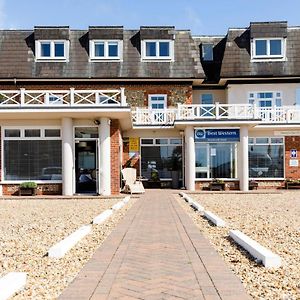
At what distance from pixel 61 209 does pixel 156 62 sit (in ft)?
50.0

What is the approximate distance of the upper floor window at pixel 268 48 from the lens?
2753 cm

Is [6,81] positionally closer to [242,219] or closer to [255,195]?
[255,195]

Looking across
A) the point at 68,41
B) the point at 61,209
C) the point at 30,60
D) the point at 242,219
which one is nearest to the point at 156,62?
the point at 68,41

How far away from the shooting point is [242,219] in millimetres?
10977

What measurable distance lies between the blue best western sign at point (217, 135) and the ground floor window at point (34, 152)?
6908 millimetres

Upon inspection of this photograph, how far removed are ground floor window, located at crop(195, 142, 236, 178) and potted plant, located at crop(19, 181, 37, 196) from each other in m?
8.06

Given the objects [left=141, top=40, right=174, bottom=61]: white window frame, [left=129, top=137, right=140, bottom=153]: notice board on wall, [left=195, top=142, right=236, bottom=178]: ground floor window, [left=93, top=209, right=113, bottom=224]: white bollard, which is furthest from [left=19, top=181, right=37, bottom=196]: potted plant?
[left=141, top=40, right=174, bottom=61]: white window frame

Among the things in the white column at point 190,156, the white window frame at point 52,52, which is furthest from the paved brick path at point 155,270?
the white window frame at point 52,52

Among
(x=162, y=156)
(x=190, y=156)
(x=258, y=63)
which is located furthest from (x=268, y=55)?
(x=190, y=156)

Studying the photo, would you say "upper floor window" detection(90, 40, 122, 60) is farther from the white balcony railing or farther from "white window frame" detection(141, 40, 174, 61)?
the white balcony railing

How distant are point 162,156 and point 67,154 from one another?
7.01m

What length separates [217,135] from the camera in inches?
898

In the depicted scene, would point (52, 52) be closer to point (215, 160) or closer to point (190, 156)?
point (190, 156)

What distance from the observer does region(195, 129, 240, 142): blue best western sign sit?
22.7 m
